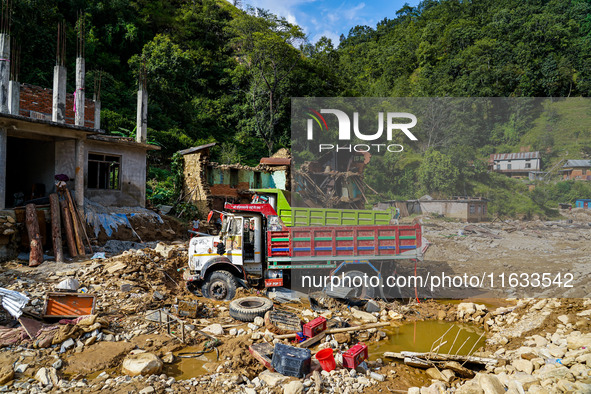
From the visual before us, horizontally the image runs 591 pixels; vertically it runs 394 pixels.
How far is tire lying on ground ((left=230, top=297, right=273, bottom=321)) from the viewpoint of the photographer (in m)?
6.84

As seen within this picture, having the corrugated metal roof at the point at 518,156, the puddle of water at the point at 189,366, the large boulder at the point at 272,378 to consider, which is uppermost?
the corrugated metal roof at the point at 518,156

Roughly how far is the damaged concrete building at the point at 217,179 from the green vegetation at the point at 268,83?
127 centimetres

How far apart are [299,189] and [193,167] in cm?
855

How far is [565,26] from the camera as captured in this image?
1998 inches

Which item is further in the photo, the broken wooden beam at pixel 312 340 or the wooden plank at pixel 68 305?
the wooden plank at pixel 68 305

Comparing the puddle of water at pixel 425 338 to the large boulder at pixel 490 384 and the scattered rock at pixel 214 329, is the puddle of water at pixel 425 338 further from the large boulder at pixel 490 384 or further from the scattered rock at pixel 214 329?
the scattered rock at pixel 214 329

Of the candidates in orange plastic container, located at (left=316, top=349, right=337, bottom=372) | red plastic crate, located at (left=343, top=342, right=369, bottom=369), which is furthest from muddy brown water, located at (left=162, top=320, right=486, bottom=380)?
orange plastic container, located at (left=316, top=349, right=337, bottom=372)

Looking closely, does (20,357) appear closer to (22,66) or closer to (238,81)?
(22,66)

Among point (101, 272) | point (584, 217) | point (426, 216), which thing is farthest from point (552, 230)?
point (101, 272)

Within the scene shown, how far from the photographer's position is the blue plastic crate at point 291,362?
16.0 ft

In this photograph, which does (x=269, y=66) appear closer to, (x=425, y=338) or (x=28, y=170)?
(x=28, y=170)

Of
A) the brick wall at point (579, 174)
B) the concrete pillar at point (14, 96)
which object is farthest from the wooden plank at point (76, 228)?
the brick wall at point (579, 174)

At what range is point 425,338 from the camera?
6934mm

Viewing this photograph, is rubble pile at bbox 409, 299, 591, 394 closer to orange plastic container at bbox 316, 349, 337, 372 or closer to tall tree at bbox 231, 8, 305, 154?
orange plastic container at bbox 316, 349, 337, 372
